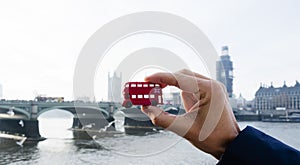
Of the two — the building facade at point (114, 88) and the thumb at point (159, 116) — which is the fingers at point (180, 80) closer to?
the thumb at point (159, 116)

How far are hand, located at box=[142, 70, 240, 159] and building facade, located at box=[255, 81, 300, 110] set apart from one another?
191 feet

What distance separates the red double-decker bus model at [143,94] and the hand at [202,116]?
0.03 meters

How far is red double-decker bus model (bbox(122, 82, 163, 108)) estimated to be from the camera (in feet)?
2.39

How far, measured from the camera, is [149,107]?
Result: 76 cm

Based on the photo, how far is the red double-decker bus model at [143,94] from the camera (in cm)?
73

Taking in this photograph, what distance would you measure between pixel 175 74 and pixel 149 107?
0.14 m

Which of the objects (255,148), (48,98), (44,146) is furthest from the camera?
(48,98)

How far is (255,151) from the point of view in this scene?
24.9 inches

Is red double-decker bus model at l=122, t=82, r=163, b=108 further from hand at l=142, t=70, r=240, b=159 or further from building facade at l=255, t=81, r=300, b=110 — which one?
building facade at l=255, t=81, r=300, b=110

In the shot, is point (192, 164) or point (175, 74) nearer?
point (175, 74)

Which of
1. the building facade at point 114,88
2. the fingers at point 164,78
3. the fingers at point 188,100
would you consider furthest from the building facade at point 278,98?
the fingers at point 164,78

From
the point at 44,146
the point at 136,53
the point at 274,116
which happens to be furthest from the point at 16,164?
the point at 274,116

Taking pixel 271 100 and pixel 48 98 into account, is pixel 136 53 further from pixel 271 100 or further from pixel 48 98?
pixel 271 100

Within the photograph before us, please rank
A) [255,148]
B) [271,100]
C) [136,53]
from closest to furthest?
[255,148]
[136,53]
[271,100]
